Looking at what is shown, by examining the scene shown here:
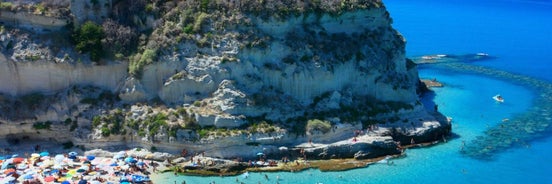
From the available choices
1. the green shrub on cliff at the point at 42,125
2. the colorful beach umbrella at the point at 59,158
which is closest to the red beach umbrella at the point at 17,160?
the colorful beach umbrella at the point at 59,158

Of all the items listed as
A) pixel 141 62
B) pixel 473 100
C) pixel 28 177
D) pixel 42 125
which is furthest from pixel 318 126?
pixel 473 100

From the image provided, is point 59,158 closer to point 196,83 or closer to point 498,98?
point 196,83

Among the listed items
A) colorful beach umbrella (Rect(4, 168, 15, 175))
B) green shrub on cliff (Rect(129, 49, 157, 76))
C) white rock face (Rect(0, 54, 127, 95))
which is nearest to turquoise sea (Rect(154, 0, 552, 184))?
green shrub on cliff (Rect(129, 49, 157, 76))

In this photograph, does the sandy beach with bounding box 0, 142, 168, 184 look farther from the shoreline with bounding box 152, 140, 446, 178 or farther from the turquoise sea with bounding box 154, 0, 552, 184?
the turquoise sea with bounding box 154, 0, 552, 184

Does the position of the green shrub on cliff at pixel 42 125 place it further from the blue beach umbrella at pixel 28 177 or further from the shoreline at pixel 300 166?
the shoreline at pixel 300 166

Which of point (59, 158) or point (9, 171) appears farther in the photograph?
point (59, 158)

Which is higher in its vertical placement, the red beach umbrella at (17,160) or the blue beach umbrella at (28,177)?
the red beach umbrella at (17,160)

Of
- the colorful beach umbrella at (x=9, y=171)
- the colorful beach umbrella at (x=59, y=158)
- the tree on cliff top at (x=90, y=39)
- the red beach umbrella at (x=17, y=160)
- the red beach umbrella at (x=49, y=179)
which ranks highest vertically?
the tree on cliff top at (x=90, y=39)
